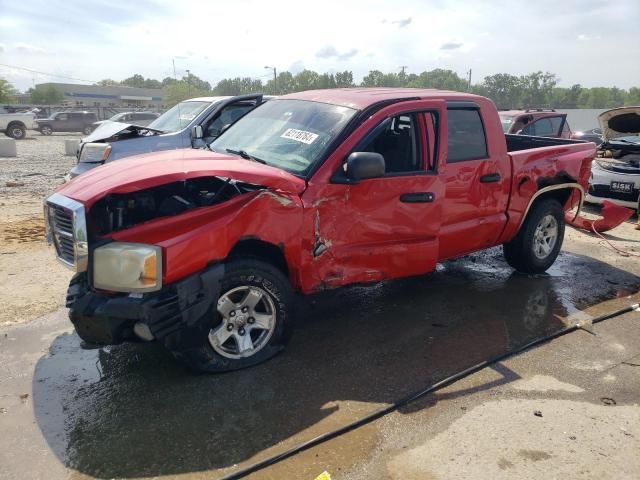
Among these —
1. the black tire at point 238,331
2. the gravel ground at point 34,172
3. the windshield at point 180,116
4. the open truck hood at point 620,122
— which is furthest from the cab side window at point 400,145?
the gravel ground at point 34,172

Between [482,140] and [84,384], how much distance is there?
158 inches

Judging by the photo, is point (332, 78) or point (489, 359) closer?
point (489, 359)

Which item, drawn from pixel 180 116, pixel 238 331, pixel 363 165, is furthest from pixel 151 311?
pixel 180 116

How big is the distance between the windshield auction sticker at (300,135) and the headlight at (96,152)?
4.06 m

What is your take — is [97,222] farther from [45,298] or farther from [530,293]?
[530,293]

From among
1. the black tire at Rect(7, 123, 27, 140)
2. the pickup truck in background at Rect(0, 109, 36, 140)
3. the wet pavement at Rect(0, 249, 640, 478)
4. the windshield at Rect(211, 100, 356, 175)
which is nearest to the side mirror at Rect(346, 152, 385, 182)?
the windshield at Rect(211, 100, 356, 175)

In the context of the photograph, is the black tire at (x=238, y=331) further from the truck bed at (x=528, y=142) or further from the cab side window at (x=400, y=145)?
the truck bed at (x=528, y=142)

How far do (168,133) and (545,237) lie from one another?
5639 millimetres

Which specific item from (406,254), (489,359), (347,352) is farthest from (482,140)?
(347,352)

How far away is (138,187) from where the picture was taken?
324 centimetres

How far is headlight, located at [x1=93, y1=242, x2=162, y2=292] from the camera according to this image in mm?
3137

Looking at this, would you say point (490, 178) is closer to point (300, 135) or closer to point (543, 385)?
point (300, 135)

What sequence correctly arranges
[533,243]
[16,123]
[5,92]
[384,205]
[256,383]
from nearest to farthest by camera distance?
[256,383] → [384,205] → [533,243] → [16,123] → [5,92]

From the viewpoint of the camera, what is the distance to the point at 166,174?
3312 millimetres
